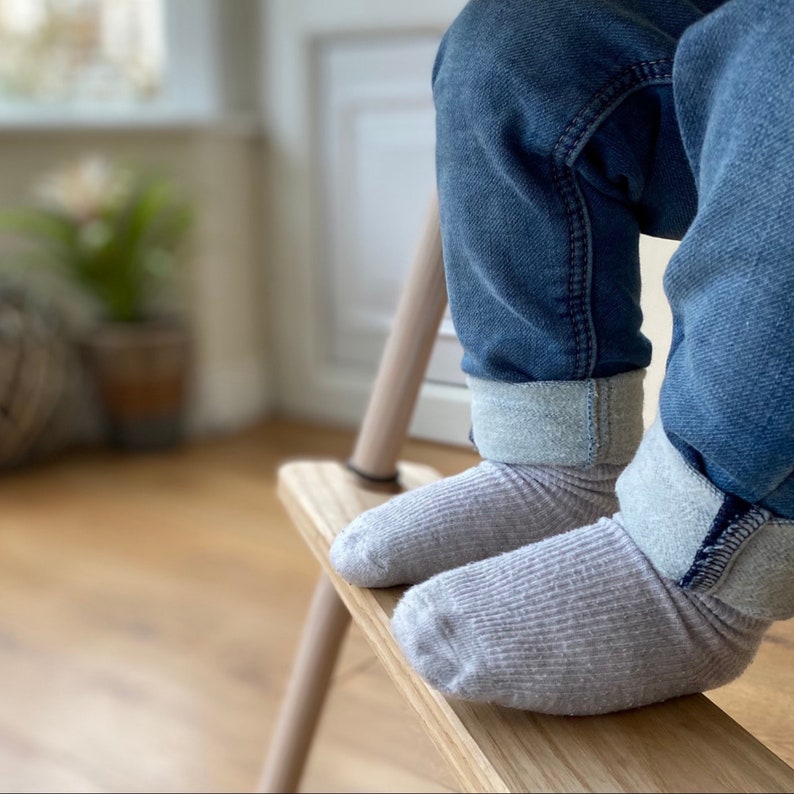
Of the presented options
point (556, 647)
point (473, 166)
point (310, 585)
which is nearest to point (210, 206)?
point (310, 585)

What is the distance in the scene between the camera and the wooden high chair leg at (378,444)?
636 millimetres

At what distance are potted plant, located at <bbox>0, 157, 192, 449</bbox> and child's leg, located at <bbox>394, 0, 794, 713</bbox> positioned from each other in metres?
1.54

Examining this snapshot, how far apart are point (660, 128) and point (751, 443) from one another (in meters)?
0.16

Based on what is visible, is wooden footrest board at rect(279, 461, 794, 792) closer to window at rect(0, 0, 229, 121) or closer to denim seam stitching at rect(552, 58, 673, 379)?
denim seam stitching at rect(552, 58, 673, 379)

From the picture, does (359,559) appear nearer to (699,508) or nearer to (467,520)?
(467,520)

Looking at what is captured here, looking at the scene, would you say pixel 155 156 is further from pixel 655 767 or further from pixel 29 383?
pixel 655 767

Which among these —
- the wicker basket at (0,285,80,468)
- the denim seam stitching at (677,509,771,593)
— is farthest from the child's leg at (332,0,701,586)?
the wicker basket at (0,285,80,468)

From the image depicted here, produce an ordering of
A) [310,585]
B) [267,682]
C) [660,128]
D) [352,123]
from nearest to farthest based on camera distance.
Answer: [660,128] < [267,682] < [310,585] < [352,123]

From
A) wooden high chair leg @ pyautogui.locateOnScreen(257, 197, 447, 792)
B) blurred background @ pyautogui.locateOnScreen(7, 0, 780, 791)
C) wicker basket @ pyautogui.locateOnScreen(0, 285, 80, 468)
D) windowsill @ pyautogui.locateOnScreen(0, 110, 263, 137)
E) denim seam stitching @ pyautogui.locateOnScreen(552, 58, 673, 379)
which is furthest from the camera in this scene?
windowsill @ pyautogui.locateOnScreen(0, 110, 263, 137)

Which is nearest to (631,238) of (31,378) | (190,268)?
(31,378)

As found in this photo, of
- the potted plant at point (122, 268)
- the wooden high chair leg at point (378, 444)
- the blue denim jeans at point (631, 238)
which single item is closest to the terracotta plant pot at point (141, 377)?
the potted plant at point (122, 268)

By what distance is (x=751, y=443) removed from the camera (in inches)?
13.0

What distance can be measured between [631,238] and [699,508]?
15 cm

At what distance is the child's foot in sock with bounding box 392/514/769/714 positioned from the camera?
36cm
